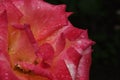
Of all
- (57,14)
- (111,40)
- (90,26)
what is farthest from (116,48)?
(57,14)

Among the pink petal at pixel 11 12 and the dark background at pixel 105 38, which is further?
Answer: the dark background at pixel 105 38

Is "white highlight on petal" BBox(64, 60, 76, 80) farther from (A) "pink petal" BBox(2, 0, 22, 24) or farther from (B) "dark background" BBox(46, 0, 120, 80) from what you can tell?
(B) "dark background" BBox(46, 0, 120, 80)

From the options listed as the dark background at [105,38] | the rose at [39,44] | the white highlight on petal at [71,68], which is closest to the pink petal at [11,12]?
the rose at [39,44]

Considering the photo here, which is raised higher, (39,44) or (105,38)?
(39,44)

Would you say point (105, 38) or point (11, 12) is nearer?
point (11, 12)

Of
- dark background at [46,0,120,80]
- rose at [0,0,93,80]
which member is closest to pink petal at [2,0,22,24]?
rose at [0,0,93,80]

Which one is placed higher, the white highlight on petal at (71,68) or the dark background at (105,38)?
the white highlight on petal at (71,68)

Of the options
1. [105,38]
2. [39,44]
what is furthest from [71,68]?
[105,38]

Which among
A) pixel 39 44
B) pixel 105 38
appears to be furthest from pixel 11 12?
pixel 105 38

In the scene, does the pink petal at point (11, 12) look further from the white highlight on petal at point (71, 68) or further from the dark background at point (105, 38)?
the dark background at point (105, 38)

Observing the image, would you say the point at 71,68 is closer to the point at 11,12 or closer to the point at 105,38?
the point at 11,12
